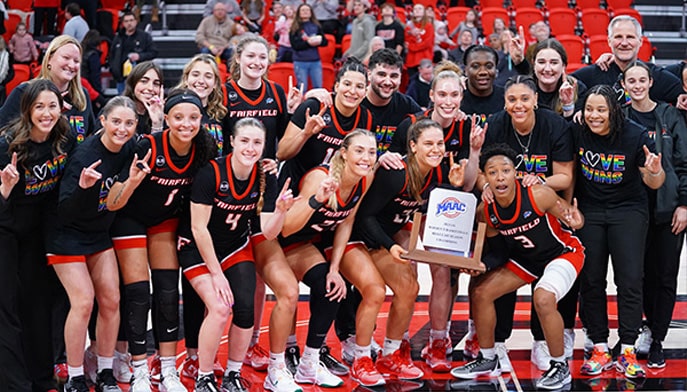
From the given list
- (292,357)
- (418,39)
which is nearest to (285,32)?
(418,39)

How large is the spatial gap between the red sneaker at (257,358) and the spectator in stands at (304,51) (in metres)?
6.40

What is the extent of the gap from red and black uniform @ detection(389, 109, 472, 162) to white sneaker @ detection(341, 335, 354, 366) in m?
1.24

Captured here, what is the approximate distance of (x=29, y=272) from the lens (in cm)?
502

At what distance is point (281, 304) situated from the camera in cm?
538

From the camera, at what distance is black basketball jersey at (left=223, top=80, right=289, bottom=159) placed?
5801 mm

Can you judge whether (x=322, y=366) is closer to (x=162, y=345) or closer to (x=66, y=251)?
(x=162, y=345)

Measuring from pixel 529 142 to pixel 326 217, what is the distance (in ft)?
4.32

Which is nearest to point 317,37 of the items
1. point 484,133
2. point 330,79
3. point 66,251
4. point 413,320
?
point 330,79

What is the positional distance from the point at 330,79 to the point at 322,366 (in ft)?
24.4

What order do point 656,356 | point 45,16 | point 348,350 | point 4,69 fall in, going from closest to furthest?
point 656,356
point 348,350
point 4,69
point 45,16

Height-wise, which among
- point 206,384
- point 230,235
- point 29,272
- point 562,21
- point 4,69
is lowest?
point 206,384

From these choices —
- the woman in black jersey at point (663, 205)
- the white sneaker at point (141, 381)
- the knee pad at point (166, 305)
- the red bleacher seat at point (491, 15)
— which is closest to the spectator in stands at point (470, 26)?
the red bleacher seat at point (491, 15)

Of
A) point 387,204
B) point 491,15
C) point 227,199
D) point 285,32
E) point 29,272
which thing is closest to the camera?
point 29,272

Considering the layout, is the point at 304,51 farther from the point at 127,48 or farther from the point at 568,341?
the point at 568,341
